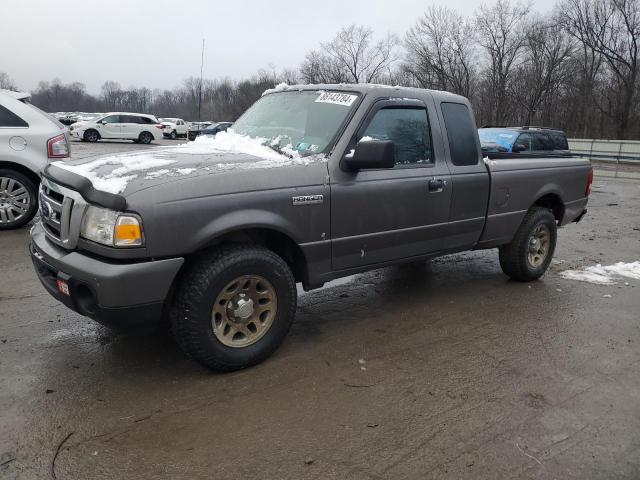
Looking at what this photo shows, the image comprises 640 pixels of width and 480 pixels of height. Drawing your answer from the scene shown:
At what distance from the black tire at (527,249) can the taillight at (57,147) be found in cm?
587

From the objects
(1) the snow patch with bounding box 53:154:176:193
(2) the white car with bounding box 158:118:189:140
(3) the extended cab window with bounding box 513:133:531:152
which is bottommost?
(1) the snow patch with bounding box 53:154:176:193

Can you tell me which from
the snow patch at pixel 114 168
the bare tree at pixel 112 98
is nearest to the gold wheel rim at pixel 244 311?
the snow patch at pixel 114 168

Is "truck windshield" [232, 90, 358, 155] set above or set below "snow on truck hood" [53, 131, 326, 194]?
above

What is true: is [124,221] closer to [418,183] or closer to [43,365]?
[43,365]

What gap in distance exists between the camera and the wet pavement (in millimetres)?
2602

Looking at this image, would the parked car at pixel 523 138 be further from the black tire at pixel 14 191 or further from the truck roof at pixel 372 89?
the black tire at pixel 14 191

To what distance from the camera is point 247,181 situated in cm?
333

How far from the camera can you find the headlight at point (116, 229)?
2.91 m

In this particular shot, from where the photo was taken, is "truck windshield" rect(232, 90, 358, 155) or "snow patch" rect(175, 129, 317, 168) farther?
"truck windshield" rect(232, 90, 358, 155)

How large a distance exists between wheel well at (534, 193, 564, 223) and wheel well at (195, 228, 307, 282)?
326 centimetres

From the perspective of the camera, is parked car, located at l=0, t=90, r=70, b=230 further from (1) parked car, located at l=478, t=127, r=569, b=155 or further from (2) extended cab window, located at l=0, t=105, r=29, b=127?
(1) parked car, located at l=478, t=127, r=569, b=155

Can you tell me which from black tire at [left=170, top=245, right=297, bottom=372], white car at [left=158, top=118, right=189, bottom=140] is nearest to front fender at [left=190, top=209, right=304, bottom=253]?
black tire at [left=170, top=245, right=297, bottom=372]

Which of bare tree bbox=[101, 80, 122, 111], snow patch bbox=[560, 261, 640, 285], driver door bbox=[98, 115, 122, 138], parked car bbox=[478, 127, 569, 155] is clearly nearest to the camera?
snow patch bbox=[560, 261, 640, 285]

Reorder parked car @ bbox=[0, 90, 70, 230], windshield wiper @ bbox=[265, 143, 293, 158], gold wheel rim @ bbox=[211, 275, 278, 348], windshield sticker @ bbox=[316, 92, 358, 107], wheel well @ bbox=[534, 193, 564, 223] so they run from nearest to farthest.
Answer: gold wheel rim @ bbox=[211, 275, 278, 348]
windshield wiper @ bbox=[265, 143, 293, 158]
windshield sticker @ bbox=[316, 92, 358, 107]
wheel well @ bbox=[534, 193, 564, 223]
parked car @ bbox=[0, 90, 70, 230]
